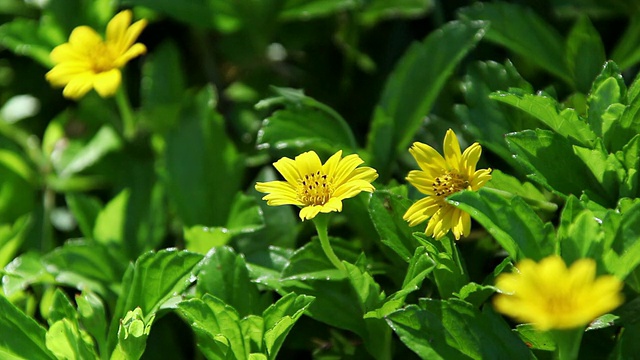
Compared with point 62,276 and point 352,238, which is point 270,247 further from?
point 62,276

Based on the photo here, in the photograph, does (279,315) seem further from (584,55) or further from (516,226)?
(584,55)

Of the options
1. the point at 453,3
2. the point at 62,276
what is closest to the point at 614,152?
the point at 453,3

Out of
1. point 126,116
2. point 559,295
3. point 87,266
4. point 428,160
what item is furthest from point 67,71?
point 559,295

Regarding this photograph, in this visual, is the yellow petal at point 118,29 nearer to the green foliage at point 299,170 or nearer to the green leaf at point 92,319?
the green foliage at point 299,170

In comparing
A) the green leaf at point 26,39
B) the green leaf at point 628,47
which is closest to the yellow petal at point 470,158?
the green leaf at point 628,47

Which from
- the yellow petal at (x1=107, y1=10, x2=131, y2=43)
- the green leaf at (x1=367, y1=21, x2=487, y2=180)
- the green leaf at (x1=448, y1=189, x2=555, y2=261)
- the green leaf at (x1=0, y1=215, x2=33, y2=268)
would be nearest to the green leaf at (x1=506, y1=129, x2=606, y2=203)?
the green leaf at (x1=448, y1=189, x2=555, y2=261)

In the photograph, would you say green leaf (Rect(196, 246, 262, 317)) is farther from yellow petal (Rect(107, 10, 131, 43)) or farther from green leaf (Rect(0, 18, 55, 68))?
green leaf (Rect(0, 18, 55, 68))
